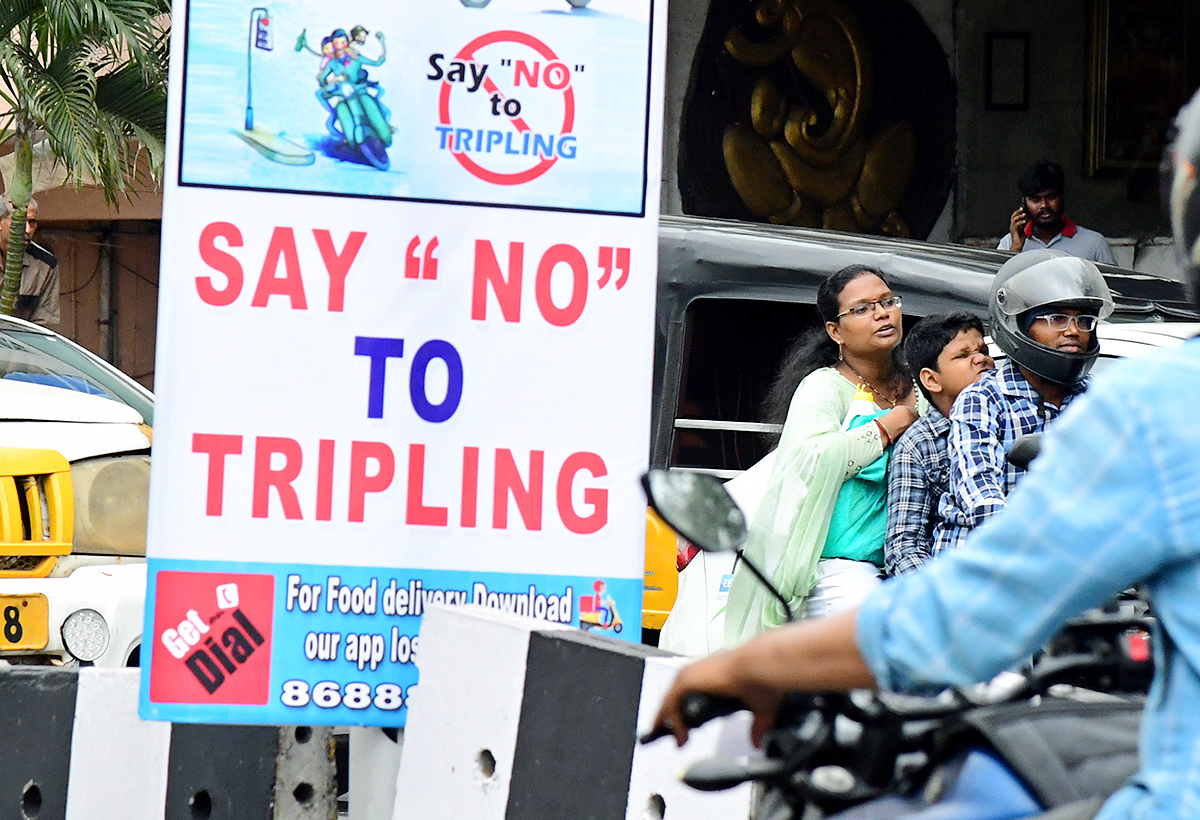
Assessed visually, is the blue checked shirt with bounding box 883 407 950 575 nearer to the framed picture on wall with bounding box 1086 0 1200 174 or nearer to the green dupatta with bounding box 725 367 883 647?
the green dupatta with bounding box 725 367 883 647

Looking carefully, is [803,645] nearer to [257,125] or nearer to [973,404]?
[257,125]

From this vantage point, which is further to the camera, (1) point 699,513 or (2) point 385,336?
(2) point 385,336

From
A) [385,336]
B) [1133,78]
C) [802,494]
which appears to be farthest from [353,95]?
[1133,78]

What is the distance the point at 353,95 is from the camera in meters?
3.76

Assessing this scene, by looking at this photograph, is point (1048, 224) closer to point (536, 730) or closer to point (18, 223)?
point (536, 730)

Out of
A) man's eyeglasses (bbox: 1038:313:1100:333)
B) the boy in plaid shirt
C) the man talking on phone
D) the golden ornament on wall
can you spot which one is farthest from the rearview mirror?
the golden ornament on wall

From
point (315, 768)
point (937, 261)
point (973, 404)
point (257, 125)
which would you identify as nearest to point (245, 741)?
point (315, 768)

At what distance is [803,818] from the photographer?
68.5 inches

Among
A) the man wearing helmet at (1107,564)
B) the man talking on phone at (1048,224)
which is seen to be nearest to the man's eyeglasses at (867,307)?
the man wearing helmet at (1107,564)

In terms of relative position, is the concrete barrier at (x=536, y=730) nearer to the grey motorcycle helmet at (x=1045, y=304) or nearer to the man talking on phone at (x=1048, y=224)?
the grey motorcycle helmet at (x=1045, y=304)

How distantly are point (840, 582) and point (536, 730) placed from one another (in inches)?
50.3

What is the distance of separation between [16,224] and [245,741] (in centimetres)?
760

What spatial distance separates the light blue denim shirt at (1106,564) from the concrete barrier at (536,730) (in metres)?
1.58

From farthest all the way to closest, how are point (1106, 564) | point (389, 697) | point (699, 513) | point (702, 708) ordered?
point (389, 697) < point (699, 513) < point (702, 708) < point (1106, 564)
